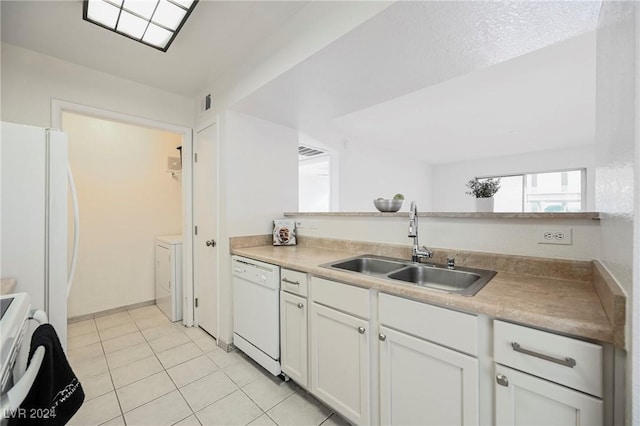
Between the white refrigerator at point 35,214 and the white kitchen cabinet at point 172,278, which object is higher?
the white refrigerator at point 35,214

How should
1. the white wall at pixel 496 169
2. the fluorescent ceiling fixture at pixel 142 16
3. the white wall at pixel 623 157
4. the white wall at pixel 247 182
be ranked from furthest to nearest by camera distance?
the white wall at pixel 496 169 < the white wall at pixel 247 182 < the fluorescent ceiling fixture at pixel 142 16 < the white wall at pixel 623 157

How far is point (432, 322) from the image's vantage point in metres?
1.08

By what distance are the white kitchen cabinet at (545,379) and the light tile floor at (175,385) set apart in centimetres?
97

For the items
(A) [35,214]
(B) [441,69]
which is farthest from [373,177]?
(A) [35,214]

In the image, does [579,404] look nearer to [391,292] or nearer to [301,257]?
[391,292]

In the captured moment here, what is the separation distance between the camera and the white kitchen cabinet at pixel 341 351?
1.31 metres

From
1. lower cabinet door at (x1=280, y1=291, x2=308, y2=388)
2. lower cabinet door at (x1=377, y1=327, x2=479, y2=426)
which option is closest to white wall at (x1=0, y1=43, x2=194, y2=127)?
lower cabinet door at (x1=280, y1=291, x2=308, y2=388)

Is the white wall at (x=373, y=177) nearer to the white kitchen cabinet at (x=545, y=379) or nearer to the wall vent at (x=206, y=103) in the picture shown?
the wall vent at (x=206, y=103)

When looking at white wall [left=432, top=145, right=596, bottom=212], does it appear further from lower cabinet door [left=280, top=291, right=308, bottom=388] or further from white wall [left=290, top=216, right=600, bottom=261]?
lower cabinet door [left=280, top=291, right=308, bottom=388]

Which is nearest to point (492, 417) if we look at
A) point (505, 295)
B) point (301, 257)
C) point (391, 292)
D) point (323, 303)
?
point (505, 295)

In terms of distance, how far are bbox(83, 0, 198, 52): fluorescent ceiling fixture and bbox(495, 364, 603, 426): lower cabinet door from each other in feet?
7.35

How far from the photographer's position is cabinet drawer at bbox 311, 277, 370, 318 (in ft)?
4.28

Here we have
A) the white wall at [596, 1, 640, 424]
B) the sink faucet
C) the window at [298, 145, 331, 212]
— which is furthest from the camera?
the window at [298, 145, 331, 212]

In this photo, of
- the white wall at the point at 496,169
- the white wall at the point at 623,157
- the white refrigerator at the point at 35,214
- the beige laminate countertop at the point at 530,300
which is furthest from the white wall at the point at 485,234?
the white wall at the point at 496,169
